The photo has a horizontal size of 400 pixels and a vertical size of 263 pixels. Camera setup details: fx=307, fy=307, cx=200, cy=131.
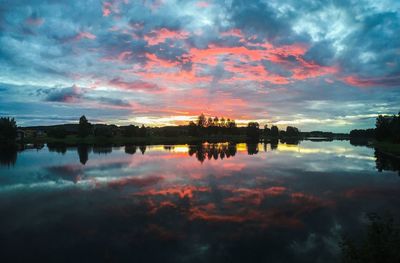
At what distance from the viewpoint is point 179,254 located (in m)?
→ 14.9

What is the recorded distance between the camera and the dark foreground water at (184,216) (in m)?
15.1

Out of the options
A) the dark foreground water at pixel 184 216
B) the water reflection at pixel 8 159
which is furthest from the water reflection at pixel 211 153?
the water reflection at pixel 8 159

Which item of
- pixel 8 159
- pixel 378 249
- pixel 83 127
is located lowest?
pixel 8 159

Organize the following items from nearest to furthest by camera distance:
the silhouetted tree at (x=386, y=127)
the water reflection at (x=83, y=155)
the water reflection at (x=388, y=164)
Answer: the water reflection at (x=388, y=164)
the water reflection at (x=83, y=155)
the silhouetted tree at (x=386, y=127)

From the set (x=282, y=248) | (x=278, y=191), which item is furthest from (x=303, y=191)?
(x=282, y=248)

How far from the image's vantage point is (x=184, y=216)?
2069 centimetres

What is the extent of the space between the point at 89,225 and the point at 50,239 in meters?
2.69

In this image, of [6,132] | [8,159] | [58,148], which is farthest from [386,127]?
[6,132]

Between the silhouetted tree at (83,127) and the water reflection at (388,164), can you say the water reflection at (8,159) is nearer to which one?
the water reflection at (388,164)

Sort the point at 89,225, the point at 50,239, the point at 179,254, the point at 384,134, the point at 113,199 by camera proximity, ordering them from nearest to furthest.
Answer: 1. the point at 179,254
2. the point at 50,239
3. the point at 89,225
4. the point at 113,199
5. the point at 384,134

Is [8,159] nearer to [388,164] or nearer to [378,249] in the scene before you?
[378,249]

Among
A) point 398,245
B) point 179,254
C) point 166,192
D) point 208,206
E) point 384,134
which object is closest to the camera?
point 398,245

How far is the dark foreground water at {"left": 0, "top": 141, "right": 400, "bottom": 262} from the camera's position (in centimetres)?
1514

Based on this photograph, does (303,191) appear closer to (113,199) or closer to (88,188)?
(113,199)
